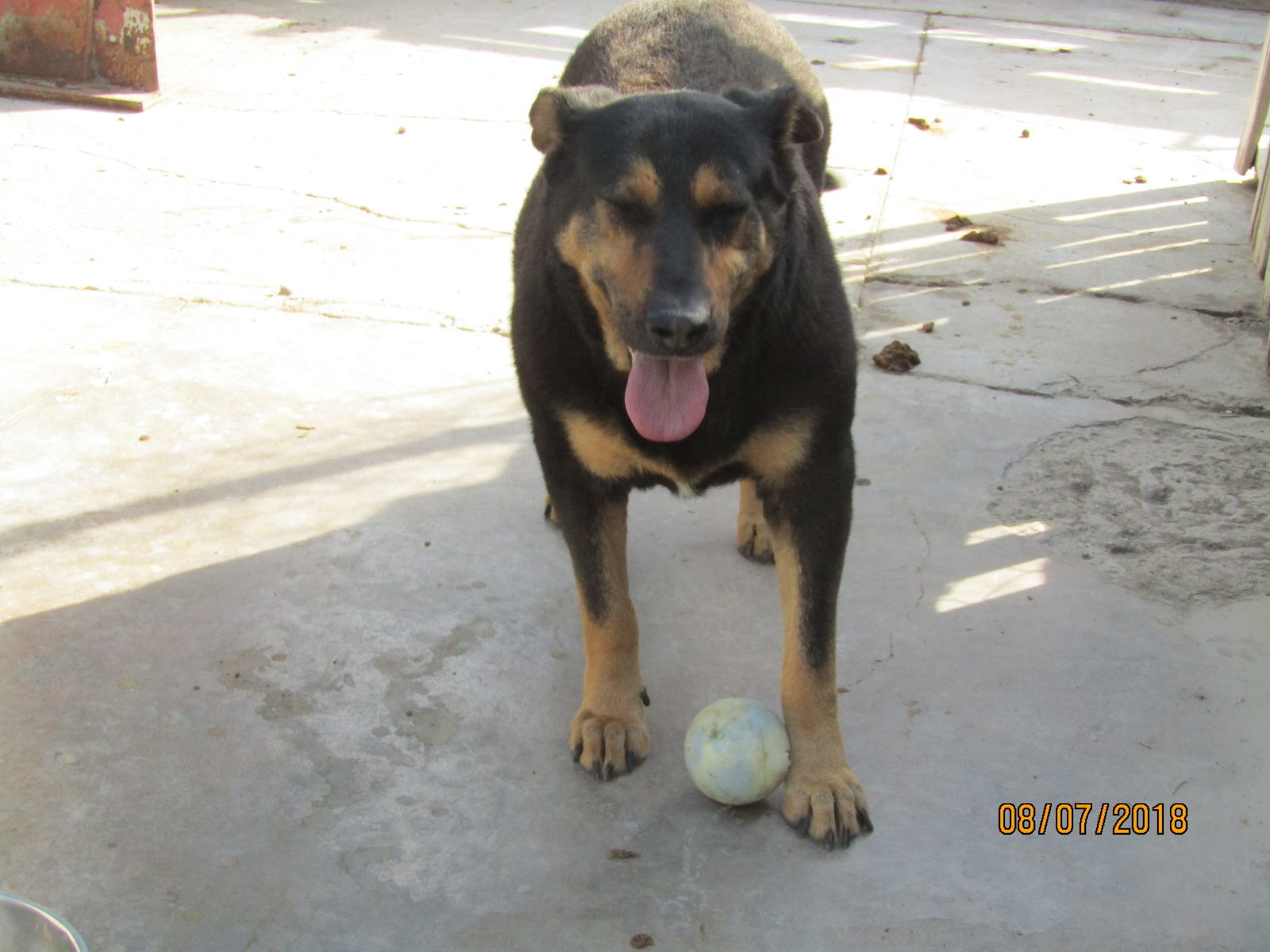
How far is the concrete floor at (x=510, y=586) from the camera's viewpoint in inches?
103

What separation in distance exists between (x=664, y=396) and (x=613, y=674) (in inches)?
30.6

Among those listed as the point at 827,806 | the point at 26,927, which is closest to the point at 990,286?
the point at 827,806

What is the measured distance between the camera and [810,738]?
2904 millimetres

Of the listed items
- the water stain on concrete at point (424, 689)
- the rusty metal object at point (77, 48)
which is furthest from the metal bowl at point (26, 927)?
the rusty metal object at point (77, 48)

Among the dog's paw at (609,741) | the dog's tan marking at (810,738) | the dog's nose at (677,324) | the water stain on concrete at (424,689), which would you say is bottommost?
the water stain on concrete at (424,689)

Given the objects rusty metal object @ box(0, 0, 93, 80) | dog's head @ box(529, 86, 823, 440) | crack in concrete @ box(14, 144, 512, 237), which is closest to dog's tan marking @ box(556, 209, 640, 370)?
dog's head @ box(529, 86, 823, 440)

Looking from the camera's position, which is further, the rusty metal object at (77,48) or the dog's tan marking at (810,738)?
the rusty metal object at (77,48)

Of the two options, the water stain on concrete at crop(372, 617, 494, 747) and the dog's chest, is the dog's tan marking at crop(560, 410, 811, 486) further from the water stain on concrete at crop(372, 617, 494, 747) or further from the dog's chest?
the water stain on concrete at crop(372, 617, 494, 747)

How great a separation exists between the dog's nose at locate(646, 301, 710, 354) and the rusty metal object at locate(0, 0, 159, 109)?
6.28 meters

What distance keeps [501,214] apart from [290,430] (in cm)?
235

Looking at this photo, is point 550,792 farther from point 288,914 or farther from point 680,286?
point 680,286

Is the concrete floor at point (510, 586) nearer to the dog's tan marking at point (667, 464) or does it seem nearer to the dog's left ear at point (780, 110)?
the dog's tan marking at point (667, 464)

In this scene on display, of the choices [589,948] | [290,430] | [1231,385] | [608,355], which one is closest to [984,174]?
[1231,385]

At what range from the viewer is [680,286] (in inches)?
100.0
